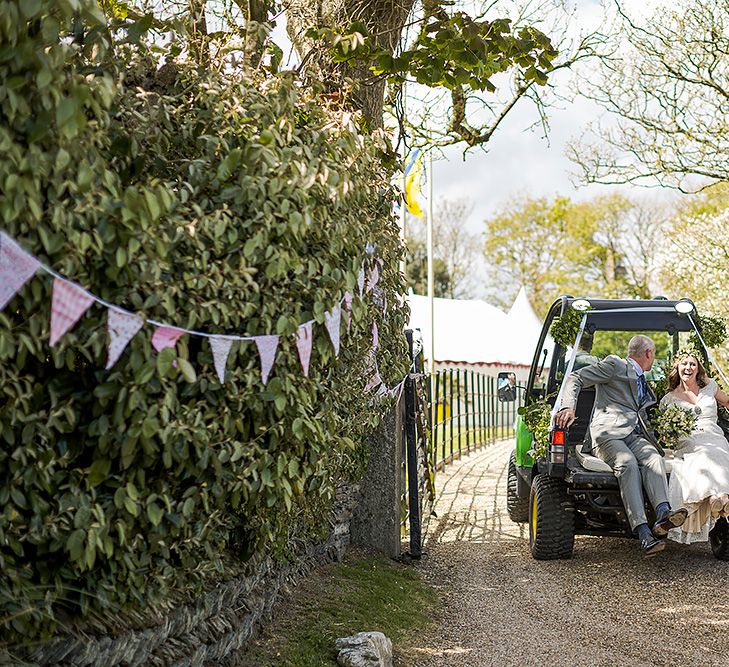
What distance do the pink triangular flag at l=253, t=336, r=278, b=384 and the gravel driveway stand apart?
238 cm

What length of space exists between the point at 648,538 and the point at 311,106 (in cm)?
424

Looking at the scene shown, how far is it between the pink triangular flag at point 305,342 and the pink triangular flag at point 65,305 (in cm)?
111

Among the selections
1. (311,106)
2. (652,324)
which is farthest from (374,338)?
(652,324)

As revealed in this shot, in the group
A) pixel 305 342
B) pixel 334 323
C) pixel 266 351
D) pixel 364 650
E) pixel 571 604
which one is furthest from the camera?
pixel 571 604

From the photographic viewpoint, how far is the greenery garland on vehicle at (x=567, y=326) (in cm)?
866

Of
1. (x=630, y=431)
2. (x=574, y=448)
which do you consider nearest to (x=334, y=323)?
(x=630, y=431)

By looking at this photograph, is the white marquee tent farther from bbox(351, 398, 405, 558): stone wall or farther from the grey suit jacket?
bbox(351, 398, 405, 558): stone wall

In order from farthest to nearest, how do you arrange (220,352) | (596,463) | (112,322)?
(596,463) → (220,352) → (112,322)

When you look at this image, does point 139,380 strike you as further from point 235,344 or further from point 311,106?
point 311,106

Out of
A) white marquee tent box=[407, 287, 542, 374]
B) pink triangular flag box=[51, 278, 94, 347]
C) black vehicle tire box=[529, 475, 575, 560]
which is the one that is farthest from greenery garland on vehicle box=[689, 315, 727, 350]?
white marquee tent box=[407, 287, 542, 374]

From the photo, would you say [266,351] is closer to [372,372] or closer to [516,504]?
[372,372]

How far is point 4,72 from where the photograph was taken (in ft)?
9.38

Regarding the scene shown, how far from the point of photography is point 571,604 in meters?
6.75

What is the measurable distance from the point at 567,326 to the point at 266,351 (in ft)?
17.5
